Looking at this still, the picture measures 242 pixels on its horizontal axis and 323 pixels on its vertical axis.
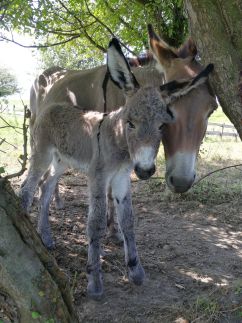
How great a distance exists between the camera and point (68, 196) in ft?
21.2

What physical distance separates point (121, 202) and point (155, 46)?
1.49 m

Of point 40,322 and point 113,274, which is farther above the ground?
point 40,322

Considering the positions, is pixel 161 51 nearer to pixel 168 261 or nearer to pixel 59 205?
pixel 168 261

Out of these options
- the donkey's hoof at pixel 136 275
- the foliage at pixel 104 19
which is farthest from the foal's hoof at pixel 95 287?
the foliage at pixel 104 19

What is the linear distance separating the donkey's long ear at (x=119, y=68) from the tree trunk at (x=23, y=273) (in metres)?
1.36

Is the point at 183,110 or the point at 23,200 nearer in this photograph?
the point at 183,110

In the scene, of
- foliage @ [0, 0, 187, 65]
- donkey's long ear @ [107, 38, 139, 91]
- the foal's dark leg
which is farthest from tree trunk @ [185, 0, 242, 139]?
foliage @ [0, 0, 187, 65]

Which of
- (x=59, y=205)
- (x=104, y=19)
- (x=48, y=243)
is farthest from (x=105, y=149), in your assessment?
(x=104, y=19)

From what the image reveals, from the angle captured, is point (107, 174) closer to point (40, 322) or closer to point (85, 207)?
point (40, 322)

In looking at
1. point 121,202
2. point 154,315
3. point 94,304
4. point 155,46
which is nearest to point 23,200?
point 121,202

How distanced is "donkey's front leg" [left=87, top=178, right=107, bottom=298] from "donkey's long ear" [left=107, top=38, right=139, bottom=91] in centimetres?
87

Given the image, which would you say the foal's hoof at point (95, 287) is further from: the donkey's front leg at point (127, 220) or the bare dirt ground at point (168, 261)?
the donkey's front leg at point (127, 220)

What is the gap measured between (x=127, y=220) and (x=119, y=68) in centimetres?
150

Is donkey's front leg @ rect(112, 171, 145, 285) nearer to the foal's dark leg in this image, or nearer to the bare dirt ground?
the bare dirt ground
